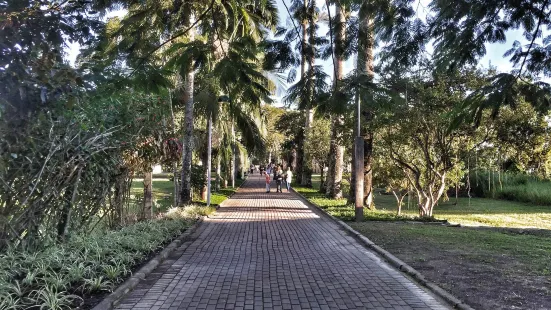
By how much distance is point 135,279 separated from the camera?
262 inches

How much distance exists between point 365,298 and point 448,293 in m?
1.07

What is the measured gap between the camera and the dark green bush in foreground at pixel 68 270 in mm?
5258

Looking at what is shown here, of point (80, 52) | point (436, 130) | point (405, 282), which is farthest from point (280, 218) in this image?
point (80, 52)

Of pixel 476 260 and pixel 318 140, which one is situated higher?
pixel 318 140

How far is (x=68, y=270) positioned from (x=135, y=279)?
0.89m

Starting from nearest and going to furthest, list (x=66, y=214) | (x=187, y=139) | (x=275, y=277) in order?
(x=275, y=277) < (x=66, y=214) < (x=187, y=139)

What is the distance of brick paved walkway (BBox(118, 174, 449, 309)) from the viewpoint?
228 inches

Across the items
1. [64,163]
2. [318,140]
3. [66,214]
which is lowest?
[66,214]

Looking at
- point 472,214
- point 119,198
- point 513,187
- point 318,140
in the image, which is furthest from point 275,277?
point 513,187

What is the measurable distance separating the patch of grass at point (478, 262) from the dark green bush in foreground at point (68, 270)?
14.8ft

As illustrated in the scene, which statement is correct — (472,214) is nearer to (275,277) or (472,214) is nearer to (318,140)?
(318,140)

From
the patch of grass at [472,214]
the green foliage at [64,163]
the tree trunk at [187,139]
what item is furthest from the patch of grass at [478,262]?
the tree trunk at [187,139]

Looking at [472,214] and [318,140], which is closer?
[472,214]

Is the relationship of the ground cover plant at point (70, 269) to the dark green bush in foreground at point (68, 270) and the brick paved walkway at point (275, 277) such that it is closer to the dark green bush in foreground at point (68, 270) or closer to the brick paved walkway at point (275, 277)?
the dark green bush in foreground at point (68, 270)
